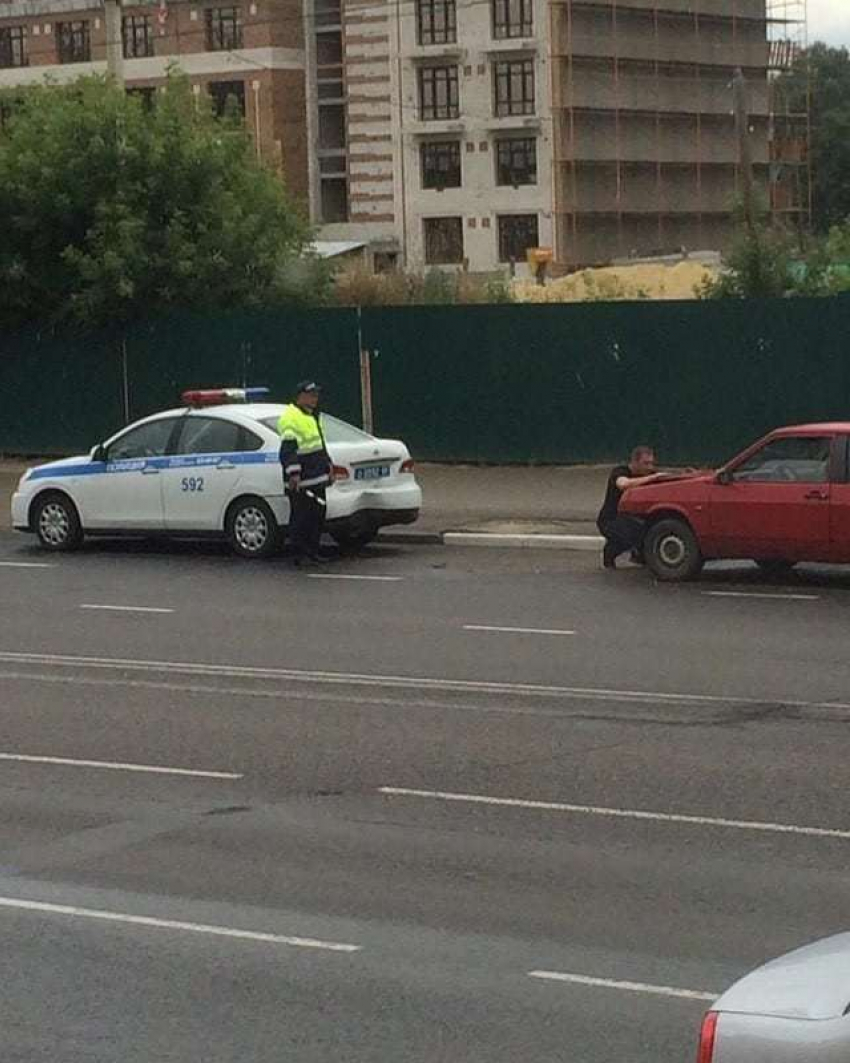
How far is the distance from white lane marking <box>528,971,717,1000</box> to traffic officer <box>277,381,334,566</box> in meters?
13.7

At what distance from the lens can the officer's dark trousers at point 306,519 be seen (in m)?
21.2

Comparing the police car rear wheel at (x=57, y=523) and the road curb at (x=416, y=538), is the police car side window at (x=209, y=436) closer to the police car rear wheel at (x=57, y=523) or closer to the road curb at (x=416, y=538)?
the police car rear wheel at (x=57, y=523)

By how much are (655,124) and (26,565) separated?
63.9 metres

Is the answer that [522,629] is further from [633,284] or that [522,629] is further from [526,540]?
[633,284]

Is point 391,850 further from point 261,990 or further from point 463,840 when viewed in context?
point 261,990

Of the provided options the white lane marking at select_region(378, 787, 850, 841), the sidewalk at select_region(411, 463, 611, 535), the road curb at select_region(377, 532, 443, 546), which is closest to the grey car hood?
the white lane marking at select_region(378, 787, 850, 841)

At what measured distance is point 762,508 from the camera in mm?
18781

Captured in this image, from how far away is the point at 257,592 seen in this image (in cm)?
1969

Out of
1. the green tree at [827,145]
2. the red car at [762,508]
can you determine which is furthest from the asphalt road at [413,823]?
the green tree at [827,145]

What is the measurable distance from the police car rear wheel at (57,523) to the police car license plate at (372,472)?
346cm

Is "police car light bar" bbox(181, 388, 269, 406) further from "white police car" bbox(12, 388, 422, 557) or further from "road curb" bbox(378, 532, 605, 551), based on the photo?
"road curb" bbox(378, 532, 605, 551)

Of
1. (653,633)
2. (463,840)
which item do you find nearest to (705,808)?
(463,840)

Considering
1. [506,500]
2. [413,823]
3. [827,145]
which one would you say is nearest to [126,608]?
[506,500]

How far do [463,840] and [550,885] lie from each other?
95cm
